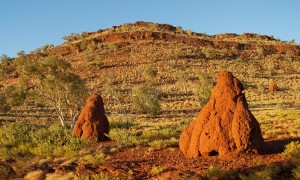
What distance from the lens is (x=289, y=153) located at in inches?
453

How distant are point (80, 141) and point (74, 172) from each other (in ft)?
22.4

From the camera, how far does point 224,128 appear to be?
39.9 ft

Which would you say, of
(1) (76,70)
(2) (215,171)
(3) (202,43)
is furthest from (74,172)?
(3) (202,43)

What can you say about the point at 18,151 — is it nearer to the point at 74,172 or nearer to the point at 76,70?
the point at 74,172

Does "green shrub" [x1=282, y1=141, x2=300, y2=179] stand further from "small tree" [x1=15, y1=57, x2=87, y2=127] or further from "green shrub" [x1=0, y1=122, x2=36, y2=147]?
"small tree" [x1=15, y1=57, x2=87, y2=127]

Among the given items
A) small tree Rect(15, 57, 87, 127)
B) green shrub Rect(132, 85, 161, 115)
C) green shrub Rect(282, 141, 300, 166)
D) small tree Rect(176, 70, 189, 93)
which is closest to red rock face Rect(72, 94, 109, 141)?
small tree Rect(15, 57, 87, 127)

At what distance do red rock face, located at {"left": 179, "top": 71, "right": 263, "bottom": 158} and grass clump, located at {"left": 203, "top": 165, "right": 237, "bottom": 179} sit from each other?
1763 millimetres

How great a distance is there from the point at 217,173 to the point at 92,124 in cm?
1037

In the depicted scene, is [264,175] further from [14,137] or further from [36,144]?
[14,137]

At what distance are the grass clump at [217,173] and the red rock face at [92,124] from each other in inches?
383

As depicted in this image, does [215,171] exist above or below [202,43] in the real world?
below

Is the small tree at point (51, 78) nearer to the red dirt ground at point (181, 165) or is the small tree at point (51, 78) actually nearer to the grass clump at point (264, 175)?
the red dirt ground at point (181, 165)

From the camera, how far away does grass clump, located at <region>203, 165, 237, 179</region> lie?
10031 millimetres

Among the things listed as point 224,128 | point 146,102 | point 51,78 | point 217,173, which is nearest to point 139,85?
point 146,102
